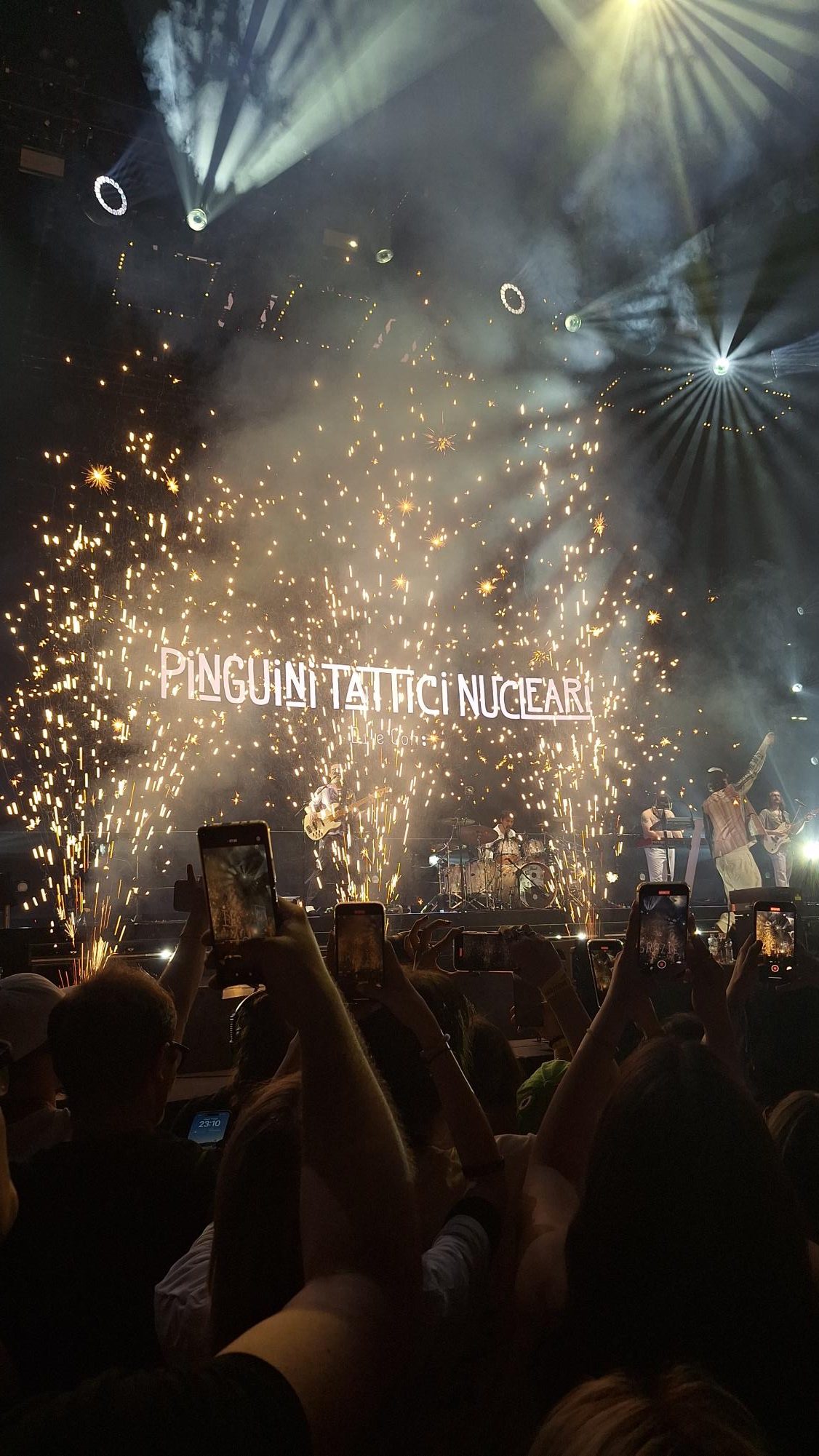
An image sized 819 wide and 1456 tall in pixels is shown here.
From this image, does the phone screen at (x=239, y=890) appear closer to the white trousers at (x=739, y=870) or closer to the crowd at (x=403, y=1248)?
the crowd at (x=403, y=1248)

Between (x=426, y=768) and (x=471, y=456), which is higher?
(x=471, y=456)

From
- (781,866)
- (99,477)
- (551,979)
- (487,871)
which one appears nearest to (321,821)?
(487,871)

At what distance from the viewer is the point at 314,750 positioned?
1073 centimetres

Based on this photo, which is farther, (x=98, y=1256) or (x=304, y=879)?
(x=304, y=879)

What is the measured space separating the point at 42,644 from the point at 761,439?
387 inches

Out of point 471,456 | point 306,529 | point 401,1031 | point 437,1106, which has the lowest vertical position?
point 437,1106

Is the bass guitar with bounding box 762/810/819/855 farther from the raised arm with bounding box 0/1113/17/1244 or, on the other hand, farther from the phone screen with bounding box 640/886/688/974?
the raised arm with bounding box 0/1113/17/1244

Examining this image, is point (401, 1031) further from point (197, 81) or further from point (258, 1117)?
point (197, 81)

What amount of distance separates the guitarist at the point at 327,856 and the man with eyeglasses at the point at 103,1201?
8.27m

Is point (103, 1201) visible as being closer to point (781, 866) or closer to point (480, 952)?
point (480, 952)

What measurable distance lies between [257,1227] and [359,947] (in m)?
0.88

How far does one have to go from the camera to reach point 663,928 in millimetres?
1783

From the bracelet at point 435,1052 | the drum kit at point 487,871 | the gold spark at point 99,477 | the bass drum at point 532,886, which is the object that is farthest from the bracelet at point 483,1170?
the bass drum at point 532,886

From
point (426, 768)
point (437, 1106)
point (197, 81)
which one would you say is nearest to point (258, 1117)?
point (437, 1106)
